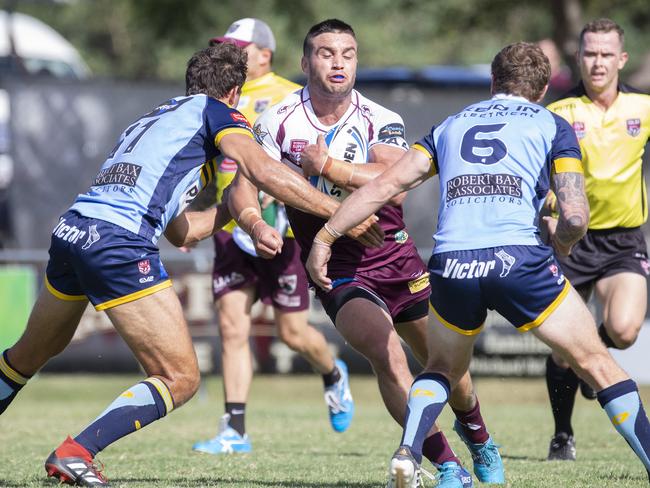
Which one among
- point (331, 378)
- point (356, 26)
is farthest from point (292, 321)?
point (356, 26)

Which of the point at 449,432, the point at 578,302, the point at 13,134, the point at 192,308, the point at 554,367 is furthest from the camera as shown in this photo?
the point at 13,134

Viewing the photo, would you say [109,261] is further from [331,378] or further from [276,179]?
[331,378]

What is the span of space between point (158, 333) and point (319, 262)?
0.86m

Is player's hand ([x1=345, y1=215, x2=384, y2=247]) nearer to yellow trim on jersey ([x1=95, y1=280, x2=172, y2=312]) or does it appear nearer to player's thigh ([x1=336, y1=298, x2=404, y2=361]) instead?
player's thigh ([x1=336, y1=298, x2=404, y2=361])

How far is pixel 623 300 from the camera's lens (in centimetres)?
753

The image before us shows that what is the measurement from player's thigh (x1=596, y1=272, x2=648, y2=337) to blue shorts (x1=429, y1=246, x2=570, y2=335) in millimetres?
2259

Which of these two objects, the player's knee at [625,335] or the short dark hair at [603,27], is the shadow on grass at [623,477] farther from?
the short dark hair at [603,27]

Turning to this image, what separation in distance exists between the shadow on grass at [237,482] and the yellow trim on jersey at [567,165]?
1.94 m

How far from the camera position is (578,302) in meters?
5.34

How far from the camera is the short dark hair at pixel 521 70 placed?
5559 mm

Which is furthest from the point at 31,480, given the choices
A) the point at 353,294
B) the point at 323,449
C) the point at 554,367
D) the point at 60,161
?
the point at 60,161

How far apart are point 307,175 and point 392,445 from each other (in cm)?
292

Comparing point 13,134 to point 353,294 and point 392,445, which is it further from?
point 353,294

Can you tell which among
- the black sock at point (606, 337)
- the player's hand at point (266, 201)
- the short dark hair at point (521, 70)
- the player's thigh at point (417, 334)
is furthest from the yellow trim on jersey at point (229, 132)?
the black sock at point (606, 337)
